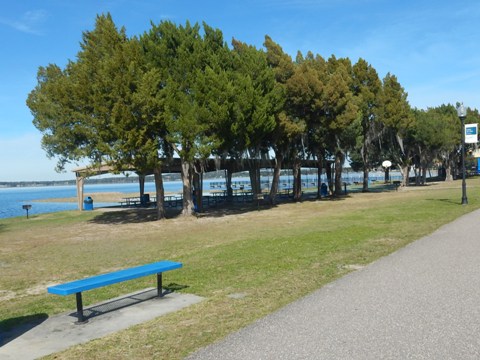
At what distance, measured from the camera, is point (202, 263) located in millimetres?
10117

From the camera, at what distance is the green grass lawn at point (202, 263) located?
5375mm

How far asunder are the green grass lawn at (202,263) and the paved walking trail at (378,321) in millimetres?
420

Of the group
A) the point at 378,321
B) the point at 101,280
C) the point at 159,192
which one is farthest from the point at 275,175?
the point at 378,321

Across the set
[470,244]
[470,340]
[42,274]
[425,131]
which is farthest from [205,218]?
[425,131]

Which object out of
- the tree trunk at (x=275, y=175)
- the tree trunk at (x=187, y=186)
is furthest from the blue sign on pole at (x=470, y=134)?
the tree trunk at (x=187, y=186)

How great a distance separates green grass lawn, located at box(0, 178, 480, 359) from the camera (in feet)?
17.6

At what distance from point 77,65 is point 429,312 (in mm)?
20516

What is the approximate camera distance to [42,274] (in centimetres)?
1027

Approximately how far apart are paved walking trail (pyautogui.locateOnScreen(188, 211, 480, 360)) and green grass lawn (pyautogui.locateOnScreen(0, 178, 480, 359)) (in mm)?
420

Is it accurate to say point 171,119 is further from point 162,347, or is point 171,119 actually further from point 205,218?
point 162,347

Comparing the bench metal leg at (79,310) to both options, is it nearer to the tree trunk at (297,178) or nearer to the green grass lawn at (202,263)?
the green grass lawn at (202,263)

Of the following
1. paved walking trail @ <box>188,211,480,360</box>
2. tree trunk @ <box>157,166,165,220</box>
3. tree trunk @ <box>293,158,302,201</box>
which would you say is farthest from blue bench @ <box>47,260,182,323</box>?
tree trunk @ <box>293,158,302,201</box>

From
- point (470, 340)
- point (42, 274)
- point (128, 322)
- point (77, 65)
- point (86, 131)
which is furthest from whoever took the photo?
point (77, 65)

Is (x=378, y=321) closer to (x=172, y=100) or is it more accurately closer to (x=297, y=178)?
(x=172, y=100)
